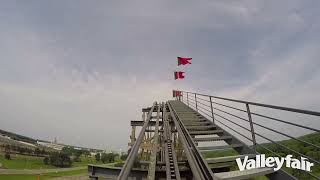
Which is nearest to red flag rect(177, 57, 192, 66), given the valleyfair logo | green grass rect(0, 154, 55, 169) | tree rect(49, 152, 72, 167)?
the valleyfair logo

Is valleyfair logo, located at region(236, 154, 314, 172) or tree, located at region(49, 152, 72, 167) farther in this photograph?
tree, located at region(49, 152, 72, 167)

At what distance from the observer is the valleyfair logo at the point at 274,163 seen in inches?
165

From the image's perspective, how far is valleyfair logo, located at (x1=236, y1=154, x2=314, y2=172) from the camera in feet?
13.8

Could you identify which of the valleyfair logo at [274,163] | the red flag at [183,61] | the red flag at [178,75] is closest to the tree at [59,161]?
the red flag at [178,75]

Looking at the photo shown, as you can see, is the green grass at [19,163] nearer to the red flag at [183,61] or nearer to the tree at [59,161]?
the tree at [59,161]

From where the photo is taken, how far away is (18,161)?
131 meters

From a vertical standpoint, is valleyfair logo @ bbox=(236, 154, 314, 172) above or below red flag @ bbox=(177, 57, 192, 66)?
below

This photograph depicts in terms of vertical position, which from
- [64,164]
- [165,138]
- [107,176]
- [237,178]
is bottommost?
[64,164]

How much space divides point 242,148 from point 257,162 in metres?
1.46

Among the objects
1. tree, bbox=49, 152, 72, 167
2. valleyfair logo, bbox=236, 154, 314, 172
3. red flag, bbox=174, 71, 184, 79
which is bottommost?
tree, bbox=49, 152, 72, 167

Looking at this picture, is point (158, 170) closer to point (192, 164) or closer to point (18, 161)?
point (192, 164)

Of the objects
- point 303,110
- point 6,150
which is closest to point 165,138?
point 303,110

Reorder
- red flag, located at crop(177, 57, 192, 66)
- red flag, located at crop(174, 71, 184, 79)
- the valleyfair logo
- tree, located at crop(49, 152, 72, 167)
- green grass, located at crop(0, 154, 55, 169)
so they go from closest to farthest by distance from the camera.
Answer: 1. the valleyfair logo
2. red flag, located at crop(177, 57, 192, 66)
3. red flag, located at crop(174, 71, 184, 79)
4. green grass, located at crop(0, 154, 55, 169)
5. tree, located at crop(49, 152, 72, 167)

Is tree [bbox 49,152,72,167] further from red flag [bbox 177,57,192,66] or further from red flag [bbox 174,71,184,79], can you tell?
red flag [bbox 177,57,192,66]
